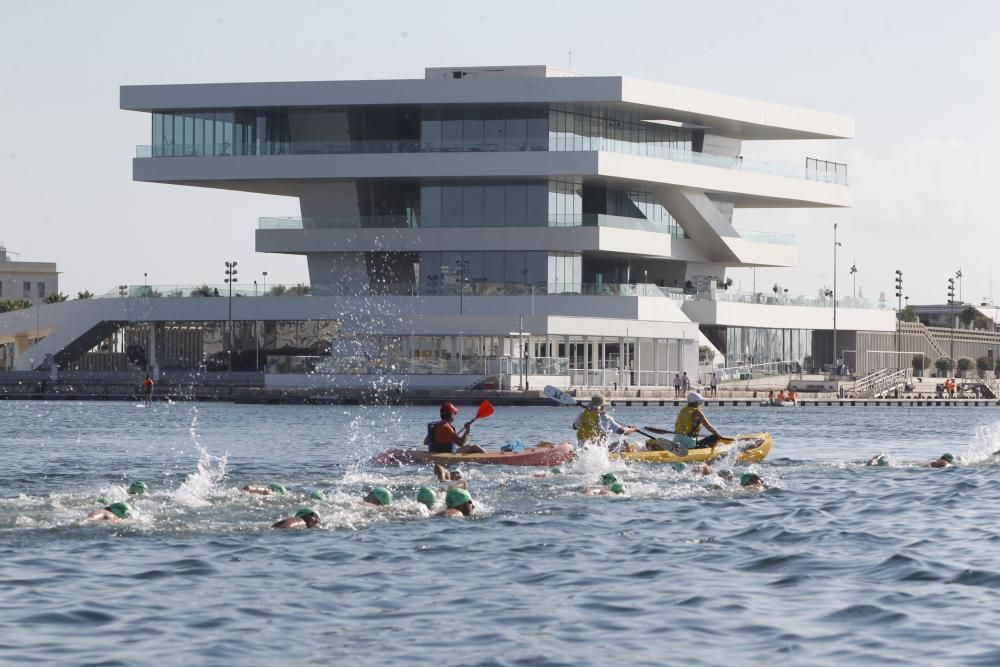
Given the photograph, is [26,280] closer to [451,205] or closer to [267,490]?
[451,205]

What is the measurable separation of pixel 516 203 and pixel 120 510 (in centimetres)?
6614

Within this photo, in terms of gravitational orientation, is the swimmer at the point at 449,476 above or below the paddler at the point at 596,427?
below

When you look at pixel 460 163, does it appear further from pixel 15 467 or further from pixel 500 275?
pixel 15 467

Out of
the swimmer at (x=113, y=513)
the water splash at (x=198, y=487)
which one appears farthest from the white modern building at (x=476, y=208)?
the swimmer at (x=113, y=513)

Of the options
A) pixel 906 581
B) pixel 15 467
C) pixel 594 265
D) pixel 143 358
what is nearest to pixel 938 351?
pixel 594 265

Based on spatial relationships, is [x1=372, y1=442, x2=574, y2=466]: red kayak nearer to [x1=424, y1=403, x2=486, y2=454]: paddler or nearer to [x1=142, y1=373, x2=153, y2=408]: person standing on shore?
[x1=424, y1=403, x2=486, y2=454]: paddler

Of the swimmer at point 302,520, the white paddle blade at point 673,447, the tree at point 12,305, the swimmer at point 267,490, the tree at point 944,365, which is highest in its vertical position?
the tree at point 12,305

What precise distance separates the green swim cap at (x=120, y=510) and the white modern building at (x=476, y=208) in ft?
188

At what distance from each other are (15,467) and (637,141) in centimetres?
6105

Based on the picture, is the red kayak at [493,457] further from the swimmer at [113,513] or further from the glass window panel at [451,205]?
the glass window panel at [451,205]

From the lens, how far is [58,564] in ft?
63.2

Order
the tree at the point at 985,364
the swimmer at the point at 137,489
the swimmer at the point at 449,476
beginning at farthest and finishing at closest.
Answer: the tree at the point at 985,364
the swimmer at the point at 449,476
the swimmer at the point at 137,489

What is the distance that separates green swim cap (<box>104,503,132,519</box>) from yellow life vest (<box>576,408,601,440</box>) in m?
12.0

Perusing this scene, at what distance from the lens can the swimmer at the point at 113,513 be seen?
22469 mm
